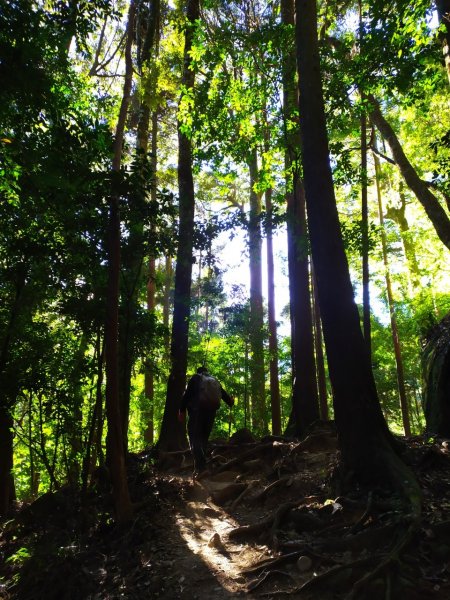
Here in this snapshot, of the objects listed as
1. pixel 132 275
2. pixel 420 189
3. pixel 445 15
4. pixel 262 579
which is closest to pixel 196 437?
pixel 262 579

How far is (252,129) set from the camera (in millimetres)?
10289

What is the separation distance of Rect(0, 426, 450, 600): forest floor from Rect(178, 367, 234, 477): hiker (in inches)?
18.1

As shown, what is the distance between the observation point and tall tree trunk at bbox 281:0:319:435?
9109mm

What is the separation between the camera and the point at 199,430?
7285mm

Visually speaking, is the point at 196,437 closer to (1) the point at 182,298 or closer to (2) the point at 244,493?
(2) the point at 244,493

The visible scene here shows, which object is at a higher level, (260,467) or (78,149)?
(78,149)

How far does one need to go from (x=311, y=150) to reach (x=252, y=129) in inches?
193

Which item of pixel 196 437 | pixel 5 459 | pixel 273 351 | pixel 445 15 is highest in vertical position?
pixel 445 15

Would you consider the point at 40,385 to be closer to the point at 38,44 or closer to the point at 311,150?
the point at 38,44

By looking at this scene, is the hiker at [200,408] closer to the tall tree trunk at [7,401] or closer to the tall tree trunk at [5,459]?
the tall tree trunk at [7,401]

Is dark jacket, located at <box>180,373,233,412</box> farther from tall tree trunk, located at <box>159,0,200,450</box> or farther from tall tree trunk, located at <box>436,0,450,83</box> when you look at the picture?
tall tree trunk, located at <box>436,0,450,83</box>

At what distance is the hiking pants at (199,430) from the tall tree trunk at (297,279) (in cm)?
265

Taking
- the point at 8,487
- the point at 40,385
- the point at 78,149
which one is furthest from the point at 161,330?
the point at 8,487

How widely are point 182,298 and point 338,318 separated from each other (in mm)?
6079
